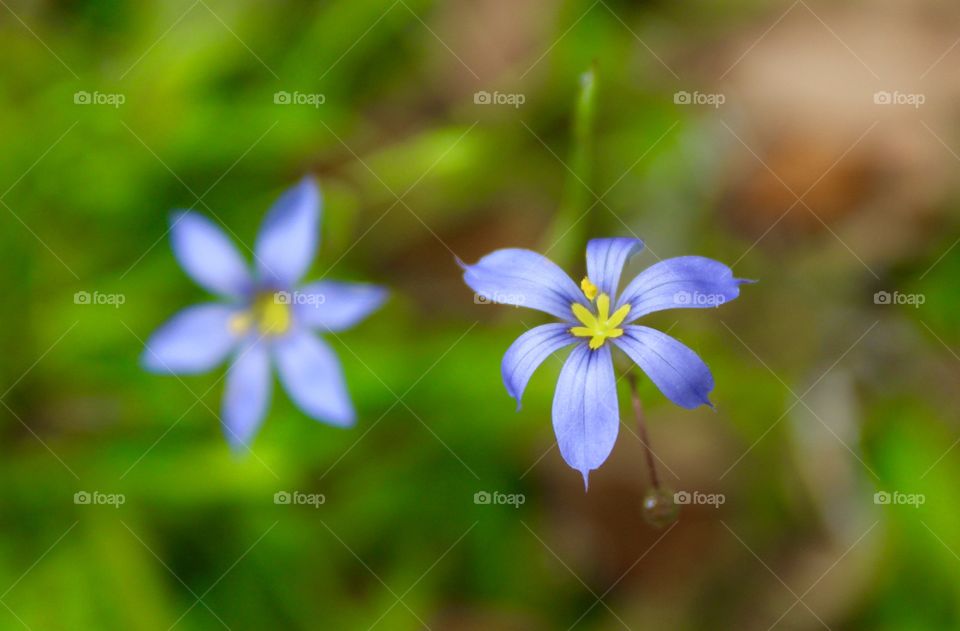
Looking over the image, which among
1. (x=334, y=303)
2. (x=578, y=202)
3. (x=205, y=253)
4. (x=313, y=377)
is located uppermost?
(x=578, y=202)

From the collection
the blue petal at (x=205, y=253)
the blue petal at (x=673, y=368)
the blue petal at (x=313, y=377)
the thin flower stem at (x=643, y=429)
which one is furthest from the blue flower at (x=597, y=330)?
the blue petal at (x=205, y=253)

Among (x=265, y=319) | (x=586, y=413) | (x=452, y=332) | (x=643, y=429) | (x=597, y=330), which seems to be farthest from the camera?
(x=452, y=332)

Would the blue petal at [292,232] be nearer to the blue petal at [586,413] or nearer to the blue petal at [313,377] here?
the blue petal at [313,377]

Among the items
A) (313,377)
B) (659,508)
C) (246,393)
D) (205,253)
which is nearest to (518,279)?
(659,508)

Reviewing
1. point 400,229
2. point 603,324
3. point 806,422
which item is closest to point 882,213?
point 806,422

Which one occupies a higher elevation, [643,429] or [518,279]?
[518,279]

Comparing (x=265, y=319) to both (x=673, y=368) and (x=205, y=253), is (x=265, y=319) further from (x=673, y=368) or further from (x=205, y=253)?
(x=673, y=368)

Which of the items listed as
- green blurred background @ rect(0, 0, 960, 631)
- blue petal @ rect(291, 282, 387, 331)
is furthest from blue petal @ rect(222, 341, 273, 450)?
green blurred background @ rect(0, 0, 960, 631)

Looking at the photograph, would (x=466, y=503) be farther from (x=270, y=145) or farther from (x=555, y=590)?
(x=270, y=145)

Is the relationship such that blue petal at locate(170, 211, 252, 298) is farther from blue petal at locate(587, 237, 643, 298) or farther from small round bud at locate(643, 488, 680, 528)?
small round bud at locate(643, 488, 680, 528)
